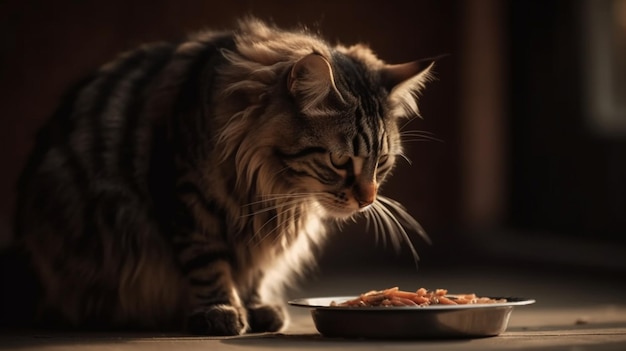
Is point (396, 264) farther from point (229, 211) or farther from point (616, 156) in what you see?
point (229, 211)

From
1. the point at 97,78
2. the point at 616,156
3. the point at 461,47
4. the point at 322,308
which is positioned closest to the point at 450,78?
the point at 461,47

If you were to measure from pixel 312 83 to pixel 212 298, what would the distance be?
0.68 metres

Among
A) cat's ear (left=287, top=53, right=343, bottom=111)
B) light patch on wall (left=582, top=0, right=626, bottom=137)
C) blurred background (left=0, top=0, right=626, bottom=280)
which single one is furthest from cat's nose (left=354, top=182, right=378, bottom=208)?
light patch on wall (left=582, top=0, right=626, bottom=137)

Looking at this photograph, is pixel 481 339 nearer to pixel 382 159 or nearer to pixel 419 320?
pixel 419 320

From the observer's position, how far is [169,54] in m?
3.47

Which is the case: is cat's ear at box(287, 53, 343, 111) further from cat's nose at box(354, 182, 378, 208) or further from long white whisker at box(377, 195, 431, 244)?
long white whisker at box(377, 195, 431, 244)

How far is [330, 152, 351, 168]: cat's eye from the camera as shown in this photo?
3020mm

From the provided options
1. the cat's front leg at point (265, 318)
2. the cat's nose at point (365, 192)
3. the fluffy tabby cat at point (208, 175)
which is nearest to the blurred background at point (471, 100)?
the cat's front leg at point (265, 318)

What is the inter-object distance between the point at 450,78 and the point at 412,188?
2.69 feet

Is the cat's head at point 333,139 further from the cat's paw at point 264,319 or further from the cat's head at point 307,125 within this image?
the cat's paw at point 264,319

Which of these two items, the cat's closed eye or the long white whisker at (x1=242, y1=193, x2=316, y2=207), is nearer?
the cat's closed eye

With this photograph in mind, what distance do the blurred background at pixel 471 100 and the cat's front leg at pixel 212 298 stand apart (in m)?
3.26

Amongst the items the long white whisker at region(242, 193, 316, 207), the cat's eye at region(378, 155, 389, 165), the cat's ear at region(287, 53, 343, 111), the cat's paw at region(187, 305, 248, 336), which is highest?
the cat's ear at region(287, 53, 343, 111)

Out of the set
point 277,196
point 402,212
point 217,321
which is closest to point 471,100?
point 402,212
